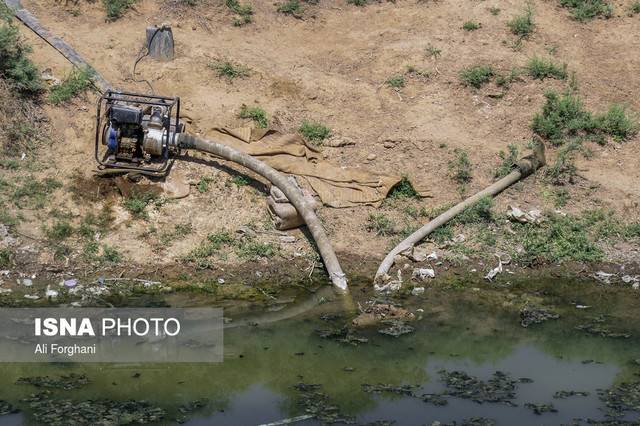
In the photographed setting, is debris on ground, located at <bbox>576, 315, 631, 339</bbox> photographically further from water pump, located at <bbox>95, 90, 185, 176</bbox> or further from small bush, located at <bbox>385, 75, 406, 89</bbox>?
water pump, located at <bbox>95, 90, 185, 176</bbox>

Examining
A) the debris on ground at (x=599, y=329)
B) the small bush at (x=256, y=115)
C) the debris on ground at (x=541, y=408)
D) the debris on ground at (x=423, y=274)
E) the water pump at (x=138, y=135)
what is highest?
the small bush at (x=256, y=115)

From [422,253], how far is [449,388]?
2526mm

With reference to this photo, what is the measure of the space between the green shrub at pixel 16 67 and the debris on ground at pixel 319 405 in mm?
5632

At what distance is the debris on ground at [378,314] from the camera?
10.0 metres

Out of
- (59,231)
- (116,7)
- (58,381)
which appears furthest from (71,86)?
(58,381)

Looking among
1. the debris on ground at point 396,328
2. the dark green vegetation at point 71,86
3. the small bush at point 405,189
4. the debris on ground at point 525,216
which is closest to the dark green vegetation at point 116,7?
the dark green vegetation at point 71,86

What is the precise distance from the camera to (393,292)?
10695 mm

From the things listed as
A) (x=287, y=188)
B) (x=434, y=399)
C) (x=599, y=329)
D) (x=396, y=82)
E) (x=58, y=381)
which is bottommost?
(x=434, y=399)

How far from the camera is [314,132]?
1282cm

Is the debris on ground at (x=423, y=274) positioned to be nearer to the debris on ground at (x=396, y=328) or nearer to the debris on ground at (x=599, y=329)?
the debris on ground at (x=396, y=328)

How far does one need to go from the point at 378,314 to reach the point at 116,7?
6646 millimetres

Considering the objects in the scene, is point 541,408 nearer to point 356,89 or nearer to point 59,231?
point 59,231

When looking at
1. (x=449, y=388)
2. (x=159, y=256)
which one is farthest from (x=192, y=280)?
(x=449, y=388)

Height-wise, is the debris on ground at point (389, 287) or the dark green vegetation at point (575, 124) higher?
the dark green vegetation at point (575, 124)
